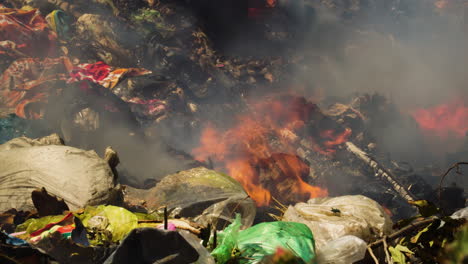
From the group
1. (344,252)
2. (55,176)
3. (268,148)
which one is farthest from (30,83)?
(344,252)

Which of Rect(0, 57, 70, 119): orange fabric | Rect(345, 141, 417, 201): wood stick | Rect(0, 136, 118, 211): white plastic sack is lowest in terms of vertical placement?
Rect(345, 141, 417, 201): wood stick

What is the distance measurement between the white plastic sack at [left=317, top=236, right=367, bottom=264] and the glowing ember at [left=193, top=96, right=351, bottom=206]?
297 centimetres

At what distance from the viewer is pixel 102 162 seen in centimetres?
228

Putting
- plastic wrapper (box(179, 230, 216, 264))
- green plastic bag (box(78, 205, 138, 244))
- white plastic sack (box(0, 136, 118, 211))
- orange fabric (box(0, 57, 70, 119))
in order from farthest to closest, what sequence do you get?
1. orange fabric (box(0, 57, 70, 119))
2. white plastic sack (box(0, 136, 118, 211))
3. green plastic bag (box(78, 205, 138, 244))
4. plastic wrapper (box(179, 230, 216, 264))

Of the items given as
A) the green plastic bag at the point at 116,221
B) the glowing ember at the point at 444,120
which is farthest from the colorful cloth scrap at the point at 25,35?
the glowing ember at the point at 444,120

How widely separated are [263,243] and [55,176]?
1.75 meters

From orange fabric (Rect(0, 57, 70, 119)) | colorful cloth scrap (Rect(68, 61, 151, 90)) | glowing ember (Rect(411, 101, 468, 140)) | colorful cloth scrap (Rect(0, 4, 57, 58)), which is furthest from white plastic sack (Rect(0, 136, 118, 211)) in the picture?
glowing ember (Rect(411, 101, 468, 140))

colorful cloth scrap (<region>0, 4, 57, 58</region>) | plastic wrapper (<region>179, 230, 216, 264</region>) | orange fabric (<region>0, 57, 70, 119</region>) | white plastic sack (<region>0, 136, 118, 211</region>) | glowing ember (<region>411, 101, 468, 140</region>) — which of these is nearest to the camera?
plastic wrapper (<region>179, 230, 216, 264</region>)

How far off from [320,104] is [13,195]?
7.82 metres

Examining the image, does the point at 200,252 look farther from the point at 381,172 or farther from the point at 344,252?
the point at 381,172

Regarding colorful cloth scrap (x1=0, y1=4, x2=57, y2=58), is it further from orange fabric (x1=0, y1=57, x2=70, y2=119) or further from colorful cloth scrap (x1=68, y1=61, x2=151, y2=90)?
colorful cloth scrap (x1=68, y1=61, x2=151, y2=90)

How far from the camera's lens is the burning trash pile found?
4.19 feet

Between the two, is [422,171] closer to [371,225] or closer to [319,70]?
[319,70]

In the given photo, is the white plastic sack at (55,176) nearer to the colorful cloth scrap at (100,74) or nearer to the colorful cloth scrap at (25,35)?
the colorful cloth scrap at (100,74)
